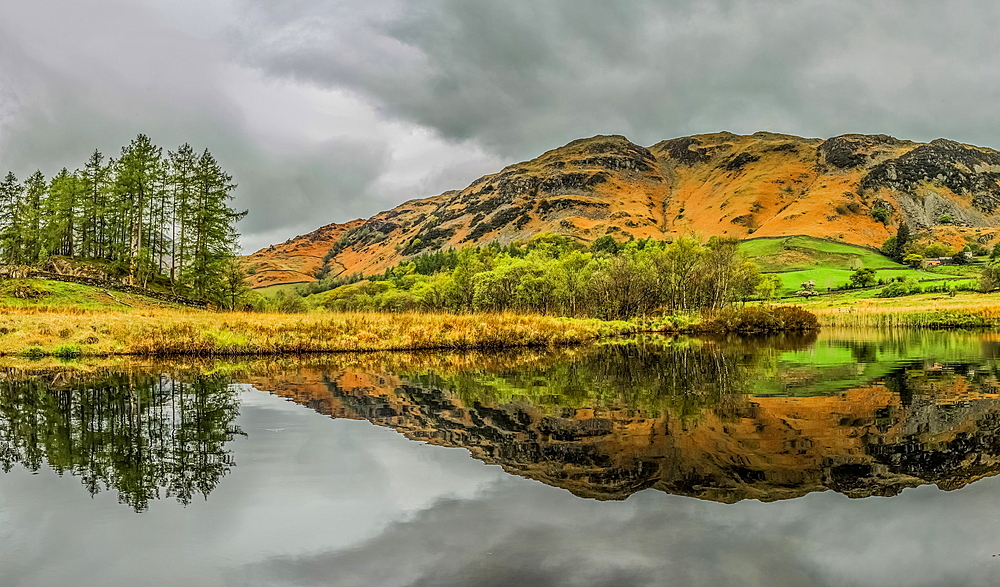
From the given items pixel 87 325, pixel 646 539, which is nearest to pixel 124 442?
pixel 646 539

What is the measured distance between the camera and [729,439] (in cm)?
1015

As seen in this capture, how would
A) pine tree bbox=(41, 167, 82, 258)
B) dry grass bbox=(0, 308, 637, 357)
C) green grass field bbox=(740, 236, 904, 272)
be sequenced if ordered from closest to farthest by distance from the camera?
1. dry grass bbox=(0, 308, 637, 357)
2. pine tree bbox=(41, 167, 82, 258)
3. green grass field bbox=(740, 236, 904, 272)

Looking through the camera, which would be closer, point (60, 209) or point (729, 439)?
point (729, 439)

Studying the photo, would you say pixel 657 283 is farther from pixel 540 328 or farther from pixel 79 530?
pixel 79 530

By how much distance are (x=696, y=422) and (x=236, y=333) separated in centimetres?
2587

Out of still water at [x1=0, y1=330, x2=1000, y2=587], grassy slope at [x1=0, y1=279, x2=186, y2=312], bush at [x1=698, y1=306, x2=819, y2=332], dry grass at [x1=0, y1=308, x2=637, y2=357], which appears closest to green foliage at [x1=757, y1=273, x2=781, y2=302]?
bush at [x1=698, y1=306, x2=819, y2=332]

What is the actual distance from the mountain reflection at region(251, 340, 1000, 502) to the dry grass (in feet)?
28.8

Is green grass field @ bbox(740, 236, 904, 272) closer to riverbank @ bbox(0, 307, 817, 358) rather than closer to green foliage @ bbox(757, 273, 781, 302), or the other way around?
green foliage @ bbox(757, 273, 781, 302)

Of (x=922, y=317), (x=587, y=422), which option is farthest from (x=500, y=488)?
(x=922, y=317)

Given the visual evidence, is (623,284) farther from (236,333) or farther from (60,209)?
(60,209)

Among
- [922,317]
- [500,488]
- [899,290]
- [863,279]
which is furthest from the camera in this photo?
[863,279]

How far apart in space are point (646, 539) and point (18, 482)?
8607 millimetres

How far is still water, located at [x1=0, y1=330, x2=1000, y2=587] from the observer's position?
5.38 meters

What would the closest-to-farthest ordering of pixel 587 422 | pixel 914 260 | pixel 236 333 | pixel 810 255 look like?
pixel 587 422 → pixel 236 333 → pixel 914 260 → pixel 810 255
